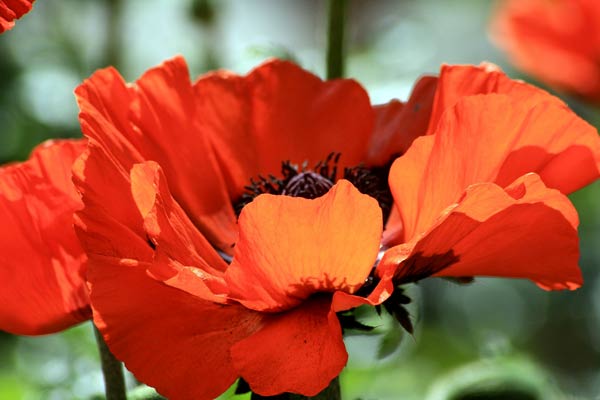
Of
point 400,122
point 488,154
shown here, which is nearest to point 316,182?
point 400,122

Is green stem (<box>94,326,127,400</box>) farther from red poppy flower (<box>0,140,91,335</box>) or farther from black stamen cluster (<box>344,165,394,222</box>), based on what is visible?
black stamen cluster (<box>344,165,394,222</box>)

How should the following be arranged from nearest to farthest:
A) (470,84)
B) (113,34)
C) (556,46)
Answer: (470,84), (113,34), (556,46)

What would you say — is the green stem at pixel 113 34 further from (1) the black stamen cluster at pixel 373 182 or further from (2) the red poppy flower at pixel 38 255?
(2) the red poppy flower at pixel 38 255

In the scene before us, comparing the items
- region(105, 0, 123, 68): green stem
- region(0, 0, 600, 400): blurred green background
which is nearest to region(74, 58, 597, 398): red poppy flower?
region(0, 0, 600, 400): blurred green background

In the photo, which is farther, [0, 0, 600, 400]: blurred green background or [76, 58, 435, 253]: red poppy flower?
[0, 0, 600, 400]: blurred green background

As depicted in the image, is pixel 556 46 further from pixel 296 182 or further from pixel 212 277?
pixel 212 277

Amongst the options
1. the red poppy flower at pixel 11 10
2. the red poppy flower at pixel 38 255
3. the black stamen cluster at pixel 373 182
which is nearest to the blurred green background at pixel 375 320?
the black stamen cluster at pixel 373 182
